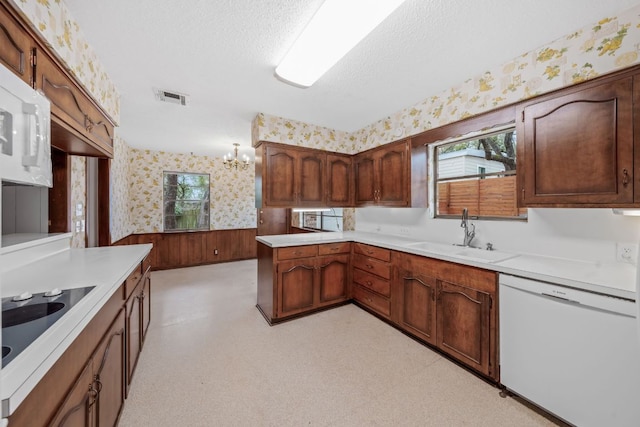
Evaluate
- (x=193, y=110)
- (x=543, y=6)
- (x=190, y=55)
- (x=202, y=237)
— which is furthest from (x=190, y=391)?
(x=202, y=237)

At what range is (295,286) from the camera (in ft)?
9.39

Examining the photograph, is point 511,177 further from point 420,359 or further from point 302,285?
point 302,285

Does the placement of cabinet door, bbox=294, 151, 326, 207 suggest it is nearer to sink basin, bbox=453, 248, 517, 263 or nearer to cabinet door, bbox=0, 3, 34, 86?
sink basin, bbox=453, 248, 517, 263

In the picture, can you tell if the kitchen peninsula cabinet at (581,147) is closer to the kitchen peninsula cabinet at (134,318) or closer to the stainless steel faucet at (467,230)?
the stainless steel faucet at (467,230)

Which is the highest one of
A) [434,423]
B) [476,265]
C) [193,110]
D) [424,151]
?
[193,110]

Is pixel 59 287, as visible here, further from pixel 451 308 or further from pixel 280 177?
pixel 451 308

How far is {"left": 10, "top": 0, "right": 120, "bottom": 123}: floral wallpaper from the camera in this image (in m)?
1.29

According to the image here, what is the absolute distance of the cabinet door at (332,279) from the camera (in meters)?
3.04

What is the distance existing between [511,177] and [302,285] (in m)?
2.28

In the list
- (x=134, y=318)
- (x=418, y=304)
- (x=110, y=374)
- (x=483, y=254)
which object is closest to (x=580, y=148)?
(x=483, y=254)

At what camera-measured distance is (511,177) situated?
7.63 ft

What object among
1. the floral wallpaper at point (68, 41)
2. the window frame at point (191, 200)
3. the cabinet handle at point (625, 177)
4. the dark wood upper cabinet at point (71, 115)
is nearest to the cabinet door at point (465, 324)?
the cabinet handle at point (625, 177)

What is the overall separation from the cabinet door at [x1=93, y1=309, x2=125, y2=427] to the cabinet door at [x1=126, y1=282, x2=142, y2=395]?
15cm

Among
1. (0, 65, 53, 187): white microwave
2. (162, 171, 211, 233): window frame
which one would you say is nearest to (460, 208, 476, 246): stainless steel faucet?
(0, 65, 53, 187): white microwave
